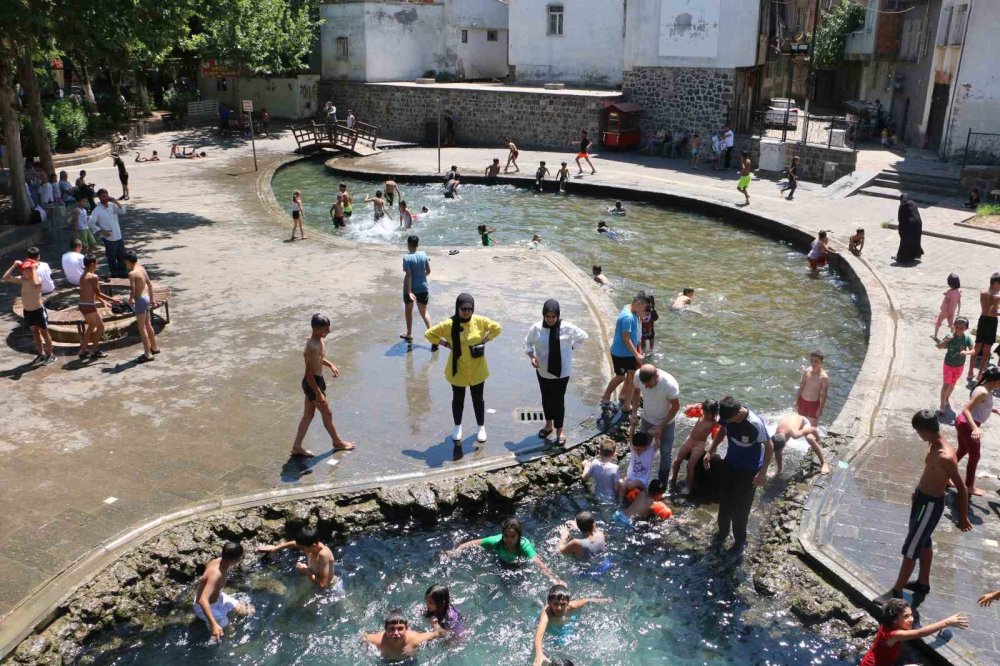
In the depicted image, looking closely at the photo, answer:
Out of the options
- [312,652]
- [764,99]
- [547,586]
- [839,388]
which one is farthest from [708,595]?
[764,99]

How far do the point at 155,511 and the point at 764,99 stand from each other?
115ft

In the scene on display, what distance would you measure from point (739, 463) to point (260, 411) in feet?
18.7

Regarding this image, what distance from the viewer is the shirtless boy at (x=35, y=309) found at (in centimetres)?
1112

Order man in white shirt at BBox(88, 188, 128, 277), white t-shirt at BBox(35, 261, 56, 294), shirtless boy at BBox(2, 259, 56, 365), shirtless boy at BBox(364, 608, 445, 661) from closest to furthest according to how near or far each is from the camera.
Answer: shirtless boy at BBox(364, 608, 445, 661) < shirtless boy at BBox(2, 259, 56, 365) < white t-shirt at BBox(35, 261, 56, 294) < man in white shirt at BBox(88, 188, 128, 277)

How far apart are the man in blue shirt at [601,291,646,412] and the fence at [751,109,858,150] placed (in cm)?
1908

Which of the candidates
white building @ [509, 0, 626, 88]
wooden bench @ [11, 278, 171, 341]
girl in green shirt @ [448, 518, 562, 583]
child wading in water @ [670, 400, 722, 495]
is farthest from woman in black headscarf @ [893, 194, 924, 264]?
white building @ [509, 0, 626, 88]

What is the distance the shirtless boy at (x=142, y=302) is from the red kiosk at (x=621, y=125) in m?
23.9

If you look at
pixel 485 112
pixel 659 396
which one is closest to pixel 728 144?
pixel 485 112

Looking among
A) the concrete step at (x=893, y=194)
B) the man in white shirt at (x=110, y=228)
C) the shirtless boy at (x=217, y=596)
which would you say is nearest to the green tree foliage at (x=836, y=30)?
the concrete step at (x=893, y=194)

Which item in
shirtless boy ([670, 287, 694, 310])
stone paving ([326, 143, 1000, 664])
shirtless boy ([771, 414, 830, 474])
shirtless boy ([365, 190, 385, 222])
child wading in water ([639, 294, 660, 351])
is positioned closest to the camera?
stone paving ([326, 143, 1000, 664])

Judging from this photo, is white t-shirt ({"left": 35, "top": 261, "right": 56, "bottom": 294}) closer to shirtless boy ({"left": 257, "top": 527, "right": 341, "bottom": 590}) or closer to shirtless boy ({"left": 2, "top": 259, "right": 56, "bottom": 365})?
shirtless boy ({"left": 2, "top": 259, "right": 56, "bottom": 365})

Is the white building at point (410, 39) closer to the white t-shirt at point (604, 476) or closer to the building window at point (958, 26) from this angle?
the building window at point (958, 26)

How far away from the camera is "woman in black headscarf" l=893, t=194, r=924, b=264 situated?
17.4 metres

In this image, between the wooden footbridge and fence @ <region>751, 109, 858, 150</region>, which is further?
the wooden footbridge
